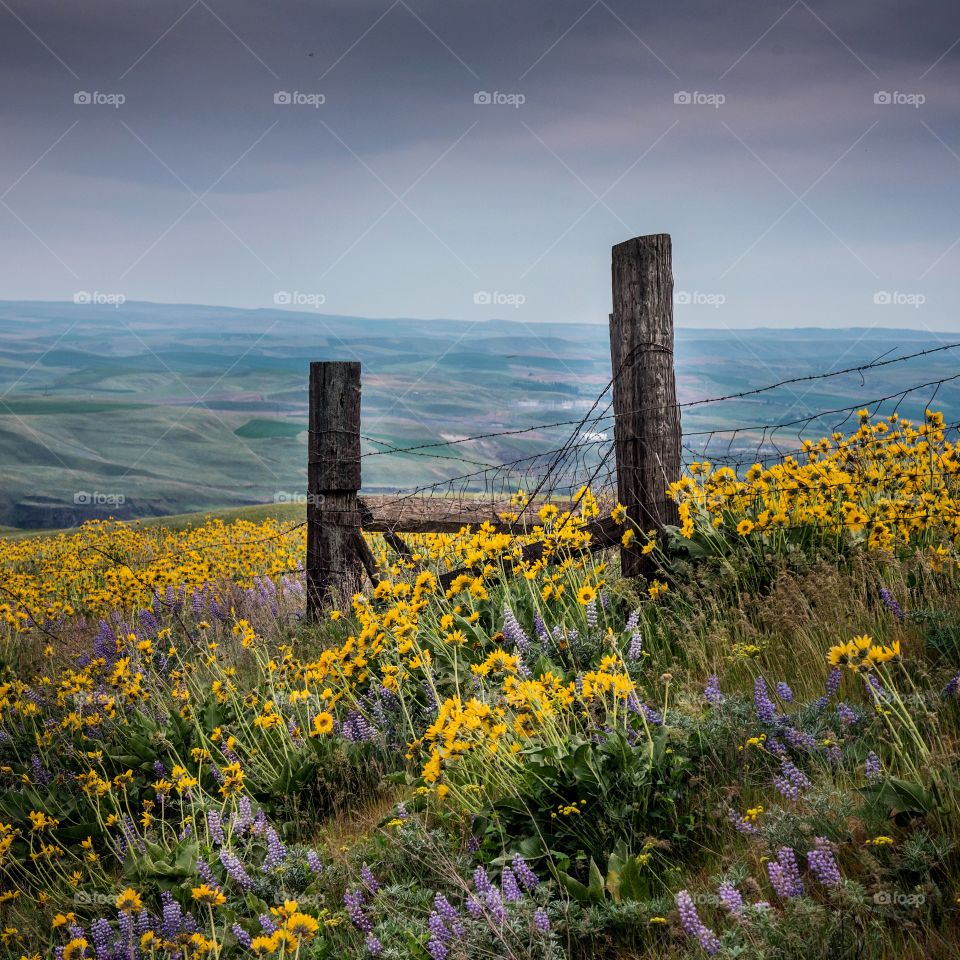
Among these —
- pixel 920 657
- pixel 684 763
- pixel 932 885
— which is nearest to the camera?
pixel 932 885

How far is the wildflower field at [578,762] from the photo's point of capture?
9.59ft

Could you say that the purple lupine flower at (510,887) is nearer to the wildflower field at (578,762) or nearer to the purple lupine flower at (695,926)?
the wildflower field at (578,762)

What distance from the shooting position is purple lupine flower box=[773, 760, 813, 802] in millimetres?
3273

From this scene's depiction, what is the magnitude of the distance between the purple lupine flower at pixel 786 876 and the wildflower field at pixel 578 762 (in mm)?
14

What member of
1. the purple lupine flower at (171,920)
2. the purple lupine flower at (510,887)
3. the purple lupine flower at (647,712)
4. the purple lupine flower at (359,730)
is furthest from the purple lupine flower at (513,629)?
the purple lupine flower at (171,920)

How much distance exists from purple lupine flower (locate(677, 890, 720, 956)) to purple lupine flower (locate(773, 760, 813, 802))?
31.7 inches

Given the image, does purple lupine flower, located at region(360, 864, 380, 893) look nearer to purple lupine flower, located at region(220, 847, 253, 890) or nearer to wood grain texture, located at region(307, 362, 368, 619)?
purple lupine flower, located at region(220, 847, 253, 890)

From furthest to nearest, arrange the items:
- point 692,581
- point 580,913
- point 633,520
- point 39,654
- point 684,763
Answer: point 39,654, point 633,520, point 692,581, point 684,763, point 580,913

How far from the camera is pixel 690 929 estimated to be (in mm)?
2613

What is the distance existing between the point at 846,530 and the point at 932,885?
3.64m

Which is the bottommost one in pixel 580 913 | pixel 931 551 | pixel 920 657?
pixel 580 913

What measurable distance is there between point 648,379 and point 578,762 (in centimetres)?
335

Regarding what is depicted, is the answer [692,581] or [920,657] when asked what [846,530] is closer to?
[692,581]

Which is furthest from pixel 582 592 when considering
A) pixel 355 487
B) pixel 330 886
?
pixel 355 487
